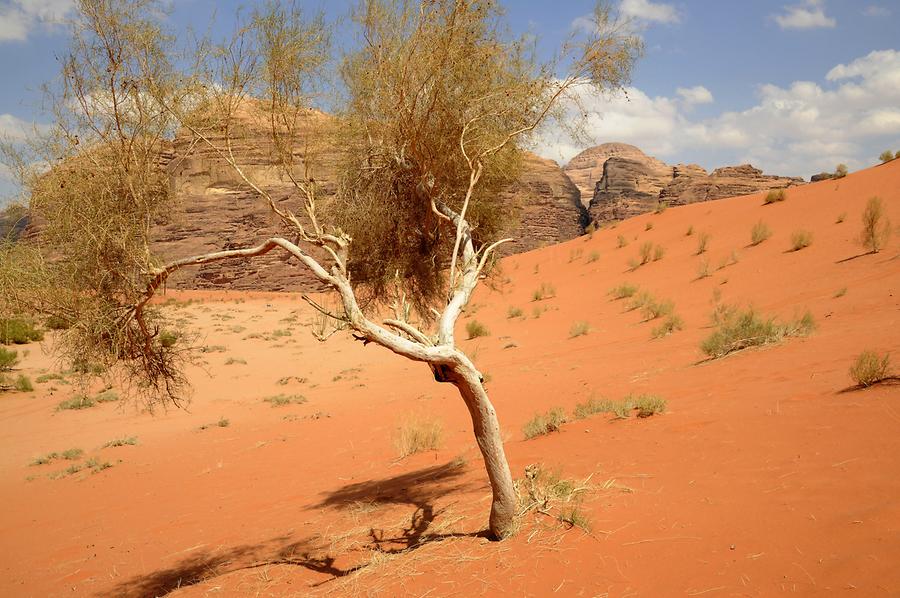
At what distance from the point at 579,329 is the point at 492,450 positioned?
50.1ft

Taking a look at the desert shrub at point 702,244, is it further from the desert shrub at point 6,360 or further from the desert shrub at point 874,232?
the desert shrub at point 6,360

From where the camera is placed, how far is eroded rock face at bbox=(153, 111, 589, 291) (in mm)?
6301

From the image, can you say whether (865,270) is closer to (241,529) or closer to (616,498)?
(616,498)

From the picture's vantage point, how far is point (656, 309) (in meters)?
18.8

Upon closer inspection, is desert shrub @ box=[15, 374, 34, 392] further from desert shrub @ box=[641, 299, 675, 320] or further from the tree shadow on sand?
desert shrub @ box=[641, 299, 675, 320]

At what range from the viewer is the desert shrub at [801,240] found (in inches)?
839

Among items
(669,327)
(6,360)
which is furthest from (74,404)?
(669,327)

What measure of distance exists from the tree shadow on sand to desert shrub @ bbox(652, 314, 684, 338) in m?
10.0

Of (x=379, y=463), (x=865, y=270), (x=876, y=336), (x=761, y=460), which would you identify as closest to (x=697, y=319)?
(x=865, y=270)

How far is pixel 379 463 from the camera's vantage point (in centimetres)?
990

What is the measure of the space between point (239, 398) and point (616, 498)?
14578mm

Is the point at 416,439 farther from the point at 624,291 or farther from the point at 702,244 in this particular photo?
the point at 702,244

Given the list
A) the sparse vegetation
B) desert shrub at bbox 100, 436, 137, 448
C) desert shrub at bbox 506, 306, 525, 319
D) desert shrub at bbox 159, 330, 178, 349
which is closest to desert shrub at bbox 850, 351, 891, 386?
desert shrub at bbox 159, 330, 178, 349

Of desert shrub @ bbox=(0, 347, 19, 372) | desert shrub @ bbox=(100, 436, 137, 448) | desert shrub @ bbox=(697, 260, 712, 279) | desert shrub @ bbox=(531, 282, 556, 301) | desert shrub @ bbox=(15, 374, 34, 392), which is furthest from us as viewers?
desert shrub @ bbox=(531, 282, 556, 301)
